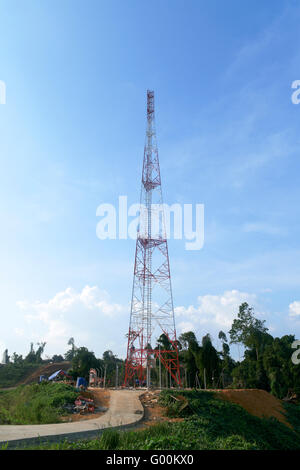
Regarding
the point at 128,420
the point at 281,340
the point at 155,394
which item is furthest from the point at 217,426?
the point at 281,340

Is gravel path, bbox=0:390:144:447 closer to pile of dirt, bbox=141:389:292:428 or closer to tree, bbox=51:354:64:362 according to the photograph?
pile of dirt, bbox=141:389:292:428

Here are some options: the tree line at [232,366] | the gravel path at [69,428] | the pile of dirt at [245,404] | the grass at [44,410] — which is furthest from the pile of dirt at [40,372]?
the gravel path at [69,428]

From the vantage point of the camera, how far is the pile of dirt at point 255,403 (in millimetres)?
21500

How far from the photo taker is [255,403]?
23.0m

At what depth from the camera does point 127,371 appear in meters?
27.2

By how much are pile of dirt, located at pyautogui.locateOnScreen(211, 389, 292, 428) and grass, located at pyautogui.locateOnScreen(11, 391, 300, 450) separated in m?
0.80

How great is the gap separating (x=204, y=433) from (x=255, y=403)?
1327cm

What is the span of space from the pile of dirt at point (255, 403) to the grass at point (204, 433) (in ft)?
2.64

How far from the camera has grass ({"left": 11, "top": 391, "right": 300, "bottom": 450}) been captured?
8.44 metres

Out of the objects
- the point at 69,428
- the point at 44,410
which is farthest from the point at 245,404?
the point at 69,428

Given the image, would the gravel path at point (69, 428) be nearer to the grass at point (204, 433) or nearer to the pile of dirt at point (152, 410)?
the pile of dirt at point (152, 410)
